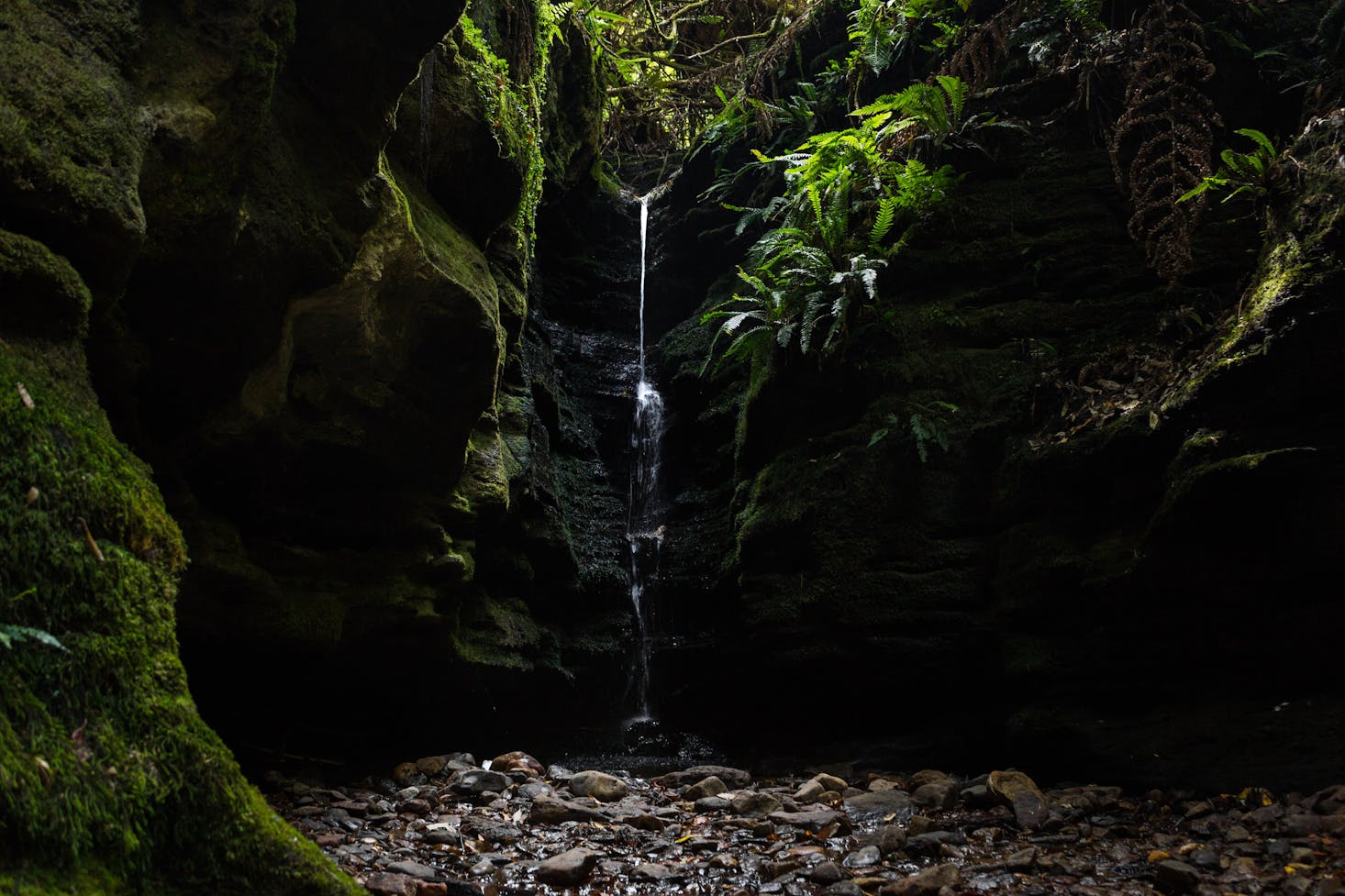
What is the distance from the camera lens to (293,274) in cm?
388

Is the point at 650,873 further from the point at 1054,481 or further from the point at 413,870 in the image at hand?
the point at 1054,481

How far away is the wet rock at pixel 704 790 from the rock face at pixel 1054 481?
1235mm

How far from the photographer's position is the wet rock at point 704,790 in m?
4.79

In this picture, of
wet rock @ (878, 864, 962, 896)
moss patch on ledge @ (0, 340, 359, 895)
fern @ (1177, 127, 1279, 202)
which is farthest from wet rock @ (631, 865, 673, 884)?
fern @ (1177, 127, 1279, 202)

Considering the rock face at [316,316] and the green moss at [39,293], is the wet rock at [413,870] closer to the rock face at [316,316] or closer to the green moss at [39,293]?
the rock face at [316,316]

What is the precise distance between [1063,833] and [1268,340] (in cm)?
277

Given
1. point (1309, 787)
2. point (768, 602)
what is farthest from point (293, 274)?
point (1309, 787)

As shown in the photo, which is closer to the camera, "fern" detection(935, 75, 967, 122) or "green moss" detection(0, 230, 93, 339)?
"green moss" detection(0, 230, 93, 339)

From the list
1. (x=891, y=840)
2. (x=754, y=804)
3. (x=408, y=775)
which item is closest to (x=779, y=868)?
(x=891, y=840)

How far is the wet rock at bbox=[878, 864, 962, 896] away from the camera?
3053 mm

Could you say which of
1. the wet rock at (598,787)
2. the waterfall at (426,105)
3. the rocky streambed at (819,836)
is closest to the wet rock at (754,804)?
the rocky streambed at (819,836)

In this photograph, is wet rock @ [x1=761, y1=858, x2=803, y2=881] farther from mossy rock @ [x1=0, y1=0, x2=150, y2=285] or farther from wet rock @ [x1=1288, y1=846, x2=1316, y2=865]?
mossy rock @ [x1=0, y1=0, x2=150, y2=285]

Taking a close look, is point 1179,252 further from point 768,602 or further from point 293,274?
point 293,274

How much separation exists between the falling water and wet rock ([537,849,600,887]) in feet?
11.4
